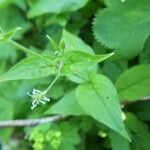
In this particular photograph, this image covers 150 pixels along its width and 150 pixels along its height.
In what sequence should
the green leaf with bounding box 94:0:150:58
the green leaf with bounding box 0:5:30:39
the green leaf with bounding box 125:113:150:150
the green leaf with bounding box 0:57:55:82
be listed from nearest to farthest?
the green leaf with bounding box 0:57:55:82, the green leaf with bounding box 94:0:150:58, the green leaf with bounding box 125:113:150:150, the green leaf with bounding box 0:5:30:39

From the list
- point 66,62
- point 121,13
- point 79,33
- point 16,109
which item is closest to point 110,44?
point 121,13

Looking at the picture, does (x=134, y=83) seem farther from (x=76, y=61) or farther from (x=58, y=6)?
(x=58, y=6)

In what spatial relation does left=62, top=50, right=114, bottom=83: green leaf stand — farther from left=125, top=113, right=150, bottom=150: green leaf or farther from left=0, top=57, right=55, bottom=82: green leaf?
left=125, top=113, right=150, bottom=150: green leaf

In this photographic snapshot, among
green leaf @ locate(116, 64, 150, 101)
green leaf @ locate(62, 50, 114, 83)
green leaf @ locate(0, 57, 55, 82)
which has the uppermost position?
green leaf @ locate(62, 50, 114, 83)

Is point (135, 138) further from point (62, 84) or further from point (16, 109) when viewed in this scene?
point (16, 109)

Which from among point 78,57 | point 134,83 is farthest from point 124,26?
point 78,57

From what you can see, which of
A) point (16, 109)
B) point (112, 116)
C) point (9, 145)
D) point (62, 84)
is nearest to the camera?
point (112, 116)

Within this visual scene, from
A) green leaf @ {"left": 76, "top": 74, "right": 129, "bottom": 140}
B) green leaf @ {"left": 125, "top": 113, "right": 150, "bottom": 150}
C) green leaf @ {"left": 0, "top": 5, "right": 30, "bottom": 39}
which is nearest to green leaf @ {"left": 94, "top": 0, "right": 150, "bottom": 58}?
green leaf @ {"left": 76, "top": 74, "right": 129, "bottom": 140}


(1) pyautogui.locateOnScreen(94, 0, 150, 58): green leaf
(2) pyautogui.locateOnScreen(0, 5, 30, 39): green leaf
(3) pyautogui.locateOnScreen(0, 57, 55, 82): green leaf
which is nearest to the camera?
(3) pyautogui.locateOnScreen(0, 57, 55, 82): green leaf
